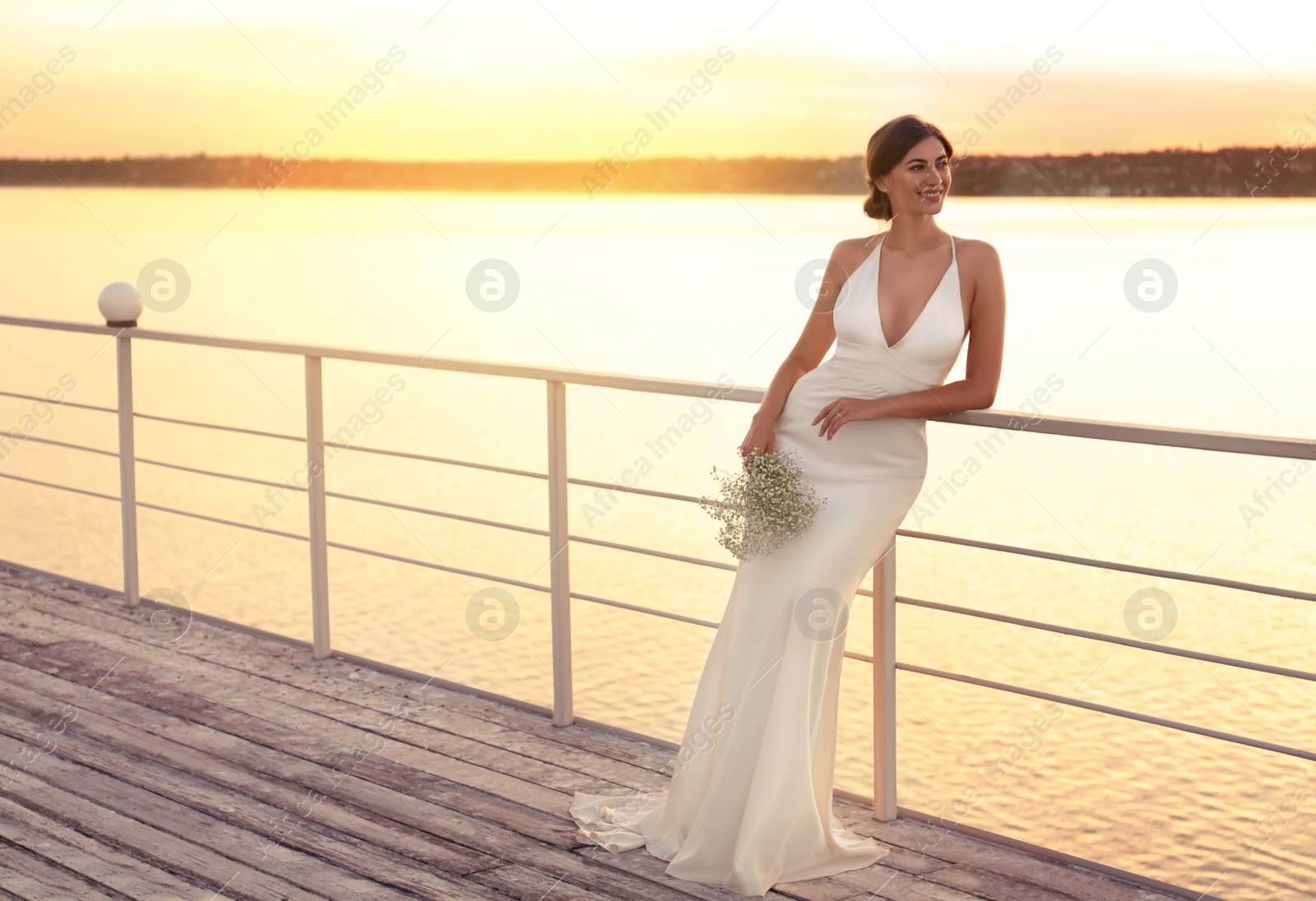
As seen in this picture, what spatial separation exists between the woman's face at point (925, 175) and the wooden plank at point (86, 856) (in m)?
1.98

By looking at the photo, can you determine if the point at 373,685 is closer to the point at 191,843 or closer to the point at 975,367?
the point at 191,843

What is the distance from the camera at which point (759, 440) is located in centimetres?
271

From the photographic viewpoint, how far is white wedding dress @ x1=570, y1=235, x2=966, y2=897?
251 centimetres

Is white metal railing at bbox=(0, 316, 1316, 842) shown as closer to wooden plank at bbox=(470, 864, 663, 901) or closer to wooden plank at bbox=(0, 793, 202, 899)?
wooden plank at bbox=(470, 864, 663, 901)

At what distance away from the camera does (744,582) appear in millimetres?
2639

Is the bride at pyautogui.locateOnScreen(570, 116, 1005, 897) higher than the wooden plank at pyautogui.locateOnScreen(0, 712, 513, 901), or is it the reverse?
the bride at pyautogui.locateOnScreen(570, 116, 1005, 897)

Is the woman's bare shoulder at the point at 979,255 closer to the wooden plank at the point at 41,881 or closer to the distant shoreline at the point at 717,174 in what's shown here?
the distant shoreline at the point at 717,174

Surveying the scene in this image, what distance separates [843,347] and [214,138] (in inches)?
390

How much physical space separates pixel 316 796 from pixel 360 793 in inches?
4.0

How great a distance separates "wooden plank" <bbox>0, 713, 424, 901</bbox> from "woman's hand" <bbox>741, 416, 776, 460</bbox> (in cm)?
114

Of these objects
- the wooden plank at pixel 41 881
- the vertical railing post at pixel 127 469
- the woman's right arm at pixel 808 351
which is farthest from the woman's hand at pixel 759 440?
the vertical railing post at pixel 127 469

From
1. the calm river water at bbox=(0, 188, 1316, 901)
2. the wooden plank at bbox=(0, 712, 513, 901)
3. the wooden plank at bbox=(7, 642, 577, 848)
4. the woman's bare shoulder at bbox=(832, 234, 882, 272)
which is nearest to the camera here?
the wooden plank at bbox=(0, 712, 513, 901)

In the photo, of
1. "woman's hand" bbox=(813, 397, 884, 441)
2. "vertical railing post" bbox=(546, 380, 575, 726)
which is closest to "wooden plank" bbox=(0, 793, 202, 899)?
"vertical railing post" bbox=(546, 380, 575, 726)

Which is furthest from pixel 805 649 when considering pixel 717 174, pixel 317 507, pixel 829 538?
pixel 717 174
